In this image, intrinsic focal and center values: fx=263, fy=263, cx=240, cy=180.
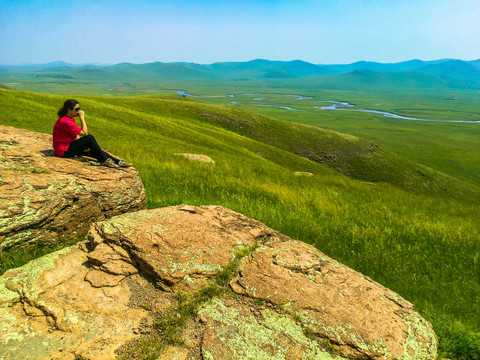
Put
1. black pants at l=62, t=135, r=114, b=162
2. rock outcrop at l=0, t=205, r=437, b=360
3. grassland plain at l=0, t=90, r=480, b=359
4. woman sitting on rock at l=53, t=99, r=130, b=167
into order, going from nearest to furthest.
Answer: rock outcrop at l=0, t=205, r=437, b=360
grassland plain at l=0, t=90, r=480, b=359
woman sitting on rock at l=53, t=99, r=130, b=167
black pants at l=62, t=135, r=114, b=162

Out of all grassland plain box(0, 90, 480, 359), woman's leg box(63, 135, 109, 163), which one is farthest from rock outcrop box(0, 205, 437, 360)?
woman's leg box(63, 135, 109, 163)

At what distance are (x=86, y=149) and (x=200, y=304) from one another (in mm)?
7146

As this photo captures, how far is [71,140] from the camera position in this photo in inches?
350

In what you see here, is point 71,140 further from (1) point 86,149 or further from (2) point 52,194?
(2) point 52,194

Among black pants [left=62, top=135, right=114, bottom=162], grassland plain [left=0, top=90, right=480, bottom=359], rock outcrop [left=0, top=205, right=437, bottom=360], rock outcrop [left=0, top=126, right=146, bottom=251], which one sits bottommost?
grassland plain [left=0, top=90, right=480, bottom=359]

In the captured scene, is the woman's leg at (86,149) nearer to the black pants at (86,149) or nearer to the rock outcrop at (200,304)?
the black pants at (86,149)

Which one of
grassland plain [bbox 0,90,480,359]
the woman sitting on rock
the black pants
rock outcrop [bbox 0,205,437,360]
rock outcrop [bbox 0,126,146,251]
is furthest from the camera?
the black pants

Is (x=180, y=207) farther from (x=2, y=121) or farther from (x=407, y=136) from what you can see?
(x=407, y=136)

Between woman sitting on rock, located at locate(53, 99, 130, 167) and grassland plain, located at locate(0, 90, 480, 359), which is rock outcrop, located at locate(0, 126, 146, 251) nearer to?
woman sitting on rock, located at locate(53, 99, 130, 167)

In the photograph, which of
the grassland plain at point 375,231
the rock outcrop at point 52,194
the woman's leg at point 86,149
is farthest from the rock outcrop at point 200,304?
the woman's leg at point 86,149

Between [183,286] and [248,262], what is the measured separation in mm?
1455

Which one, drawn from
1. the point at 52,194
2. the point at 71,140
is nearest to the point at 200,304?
the point at 52,194

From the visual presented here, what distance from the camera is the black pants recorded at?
347 inches

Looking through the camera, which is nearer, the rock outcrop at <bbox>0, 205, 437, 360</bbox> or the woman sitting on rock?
the rock outcrop at <bbox>0, 205, 437, 360</bbox>
